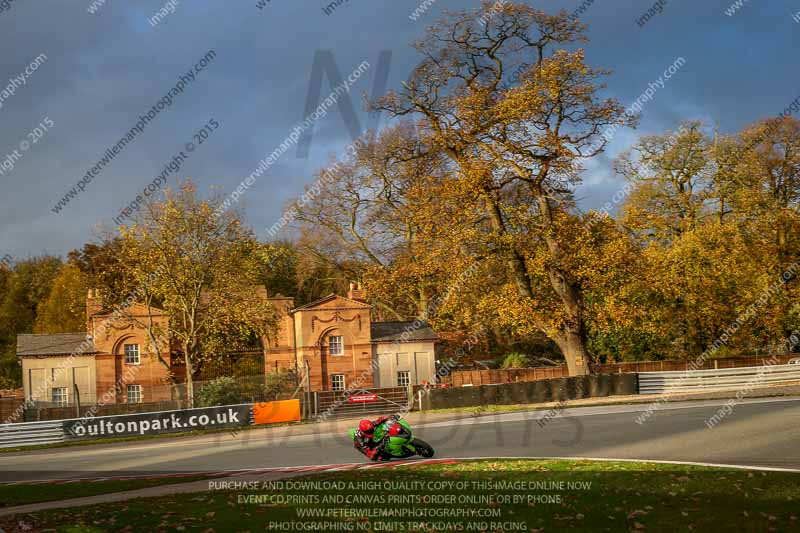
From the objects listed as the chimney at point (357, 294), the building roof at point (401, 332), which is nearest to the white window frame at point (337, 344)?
the building roof at point (401, 332)

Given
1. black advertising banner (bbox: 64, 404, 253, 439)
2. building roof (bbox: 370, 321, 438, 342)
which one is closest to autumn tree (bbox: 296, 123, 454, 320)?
building roof (bbox: 370, 321, 438, 342)

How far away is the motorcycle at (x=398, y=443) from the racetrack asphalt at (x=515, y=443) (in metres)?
0.93

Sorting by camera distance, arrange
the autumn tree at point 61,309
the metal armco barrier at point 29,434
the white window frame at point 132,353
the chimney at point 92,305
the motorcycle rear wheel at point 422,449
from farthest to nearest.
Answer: the autumn tree at point 61,309 → the white window frame at point 132,353 → the chimney at point 92,305 → the metal armco barrier at point 29,434 → the motorcycle rear wheel at point 422,449

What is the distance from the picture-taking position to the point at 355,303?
5344cm

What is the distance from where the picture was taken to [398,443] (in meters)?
19.3

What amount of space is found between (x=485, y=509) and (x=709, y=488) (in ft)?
11.5

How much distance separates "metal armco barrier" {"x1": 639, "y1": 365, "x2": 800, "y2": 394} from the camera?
40.6 meters

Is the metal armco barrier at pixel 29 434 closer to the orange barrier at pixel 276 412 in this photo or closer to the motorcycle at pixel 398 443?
the orange barrier at pixel 276 412

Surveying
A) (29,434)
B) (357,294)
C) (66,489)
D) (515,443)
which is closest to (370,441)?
(515,443)

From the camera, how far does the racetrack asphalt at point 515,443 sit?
18.2 m

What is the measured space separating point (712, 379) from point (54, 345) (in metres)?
39.2

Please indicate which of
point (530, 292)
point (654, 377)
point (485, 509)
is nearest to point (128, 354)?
point (530, 292)

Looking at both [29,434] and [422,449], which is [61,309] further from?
[422,449]

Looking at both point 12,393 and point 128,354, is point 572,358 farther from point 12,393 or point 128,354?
point 12,393
